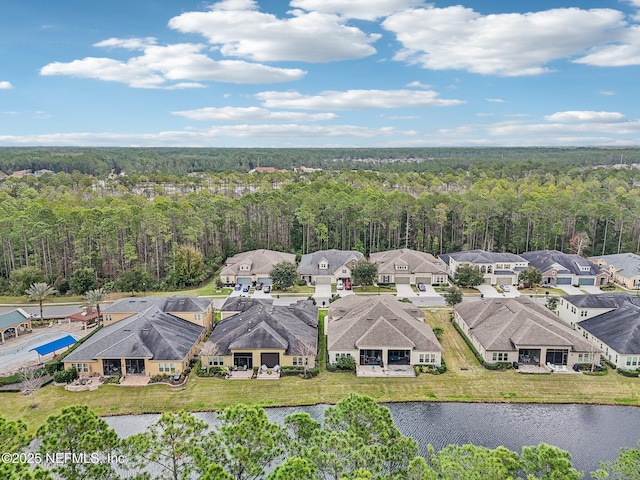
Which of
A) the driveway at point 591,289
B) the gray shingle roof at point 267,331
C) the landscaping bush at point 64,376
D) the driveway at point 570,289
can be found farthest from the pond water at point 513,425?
the driveway at point 591,289

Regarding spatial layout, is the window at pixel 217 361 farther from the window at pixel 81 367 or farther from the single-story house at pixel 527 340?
the single-story house at pixel 527 340

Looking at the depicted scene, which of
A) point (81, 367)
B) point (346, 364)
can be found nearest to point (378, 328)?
point (346, 364)

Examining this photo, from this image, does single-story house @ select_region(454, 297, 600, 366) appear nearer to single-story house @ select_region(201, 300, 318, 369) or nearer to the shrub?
the shrub

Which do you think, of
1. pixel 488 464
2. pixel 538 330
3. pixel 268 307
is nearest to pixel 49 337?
pixel 268 307

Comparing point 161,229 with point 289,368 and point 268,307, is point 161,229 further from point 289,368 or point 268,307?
point 289,368

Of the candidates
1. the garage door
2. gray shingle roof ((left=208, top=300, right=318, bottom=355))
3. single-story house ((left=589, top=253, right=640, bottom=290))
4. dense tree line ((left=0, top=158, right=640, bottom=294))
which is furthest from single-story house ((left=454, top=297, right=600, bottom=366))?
dense tree line ((left=0, top=158, right=640, bottom=294))
